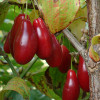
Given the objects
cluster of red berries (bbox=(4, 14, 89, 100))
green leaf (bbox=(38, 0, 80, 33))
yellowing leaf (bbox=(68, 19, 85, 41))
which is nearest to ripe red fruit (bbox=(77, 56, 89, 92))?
cluster of red berries (bbox=(4, 14, 89, 100))

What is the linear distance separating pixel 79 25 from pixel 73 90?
26cm

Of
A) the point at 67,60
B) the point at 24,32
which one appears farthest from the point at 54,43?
the point at 67,60

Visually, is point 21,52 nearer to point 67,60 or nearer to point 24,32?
point 24,32

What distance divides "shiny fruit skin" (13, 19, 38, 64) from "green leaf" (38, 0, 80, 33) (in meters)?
0.15

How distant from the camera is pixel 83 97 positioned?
1288 mm

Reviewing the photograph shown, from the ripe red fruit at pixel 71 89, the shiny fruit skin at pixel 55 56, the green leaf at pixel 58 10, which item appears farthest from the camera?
the ripe red fruit at pixel 71 89

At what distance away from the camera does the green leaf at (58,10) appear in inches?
22.3

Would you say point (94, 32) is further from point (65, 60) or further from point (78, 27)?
point (65, 60)

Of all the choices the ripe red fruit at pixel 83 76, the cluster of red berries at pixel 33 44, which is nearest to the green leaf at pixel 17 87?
the cluster of red berries at pixel 33 44

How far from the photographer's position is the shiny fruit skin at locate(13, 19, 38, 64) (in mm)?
706

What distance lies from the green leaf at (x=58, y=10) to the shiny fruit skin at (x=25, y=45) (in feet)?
0.48

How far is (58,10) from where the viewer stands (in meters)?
0.57

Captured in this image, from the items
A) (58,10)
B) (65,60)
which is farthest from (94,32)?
(65,60)

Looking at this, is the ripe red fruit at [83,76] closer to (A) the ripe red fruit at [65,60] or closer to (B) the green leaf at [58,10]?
(A) the ripe red fruit at [65,60]
